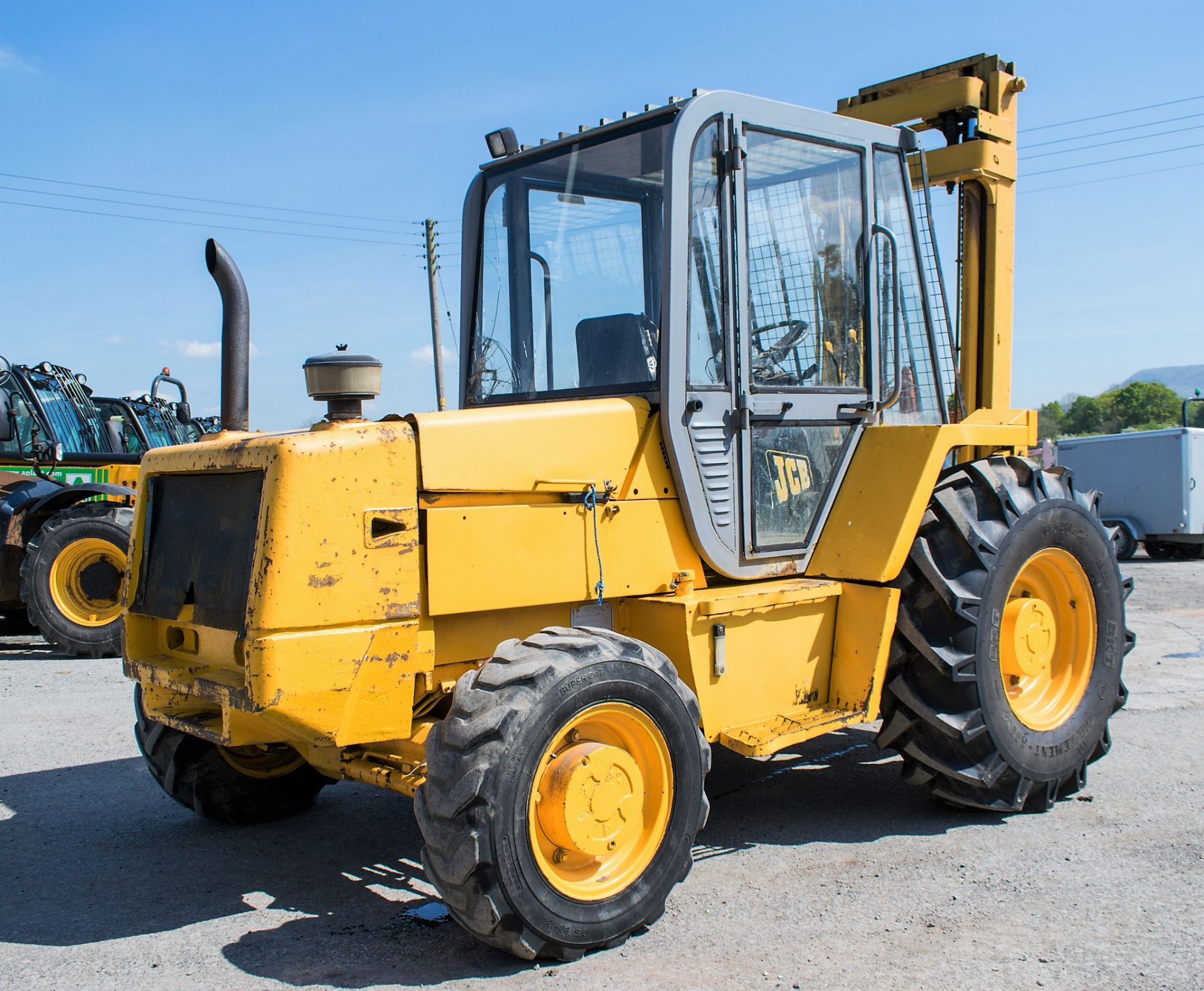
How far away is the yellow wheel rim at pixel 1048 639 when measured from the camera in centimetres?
512

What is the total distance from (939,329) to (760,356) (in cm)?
113

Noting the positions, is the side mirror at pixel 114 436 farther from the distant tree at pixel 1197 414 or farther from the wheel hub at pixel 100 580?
the distant tree at pixel 1197 414

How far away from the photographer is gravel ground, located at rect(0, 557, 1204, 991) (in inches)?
139

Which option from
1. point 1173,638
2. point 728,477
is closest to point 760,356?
point 728,477

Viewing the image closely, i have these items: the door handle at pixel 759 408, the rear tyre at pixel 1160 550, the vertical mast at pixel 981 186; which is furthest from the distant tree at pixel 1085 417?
the door handle at pixel 759 408

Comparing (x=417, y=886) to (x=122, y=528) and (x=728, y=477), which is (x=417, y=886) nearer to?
(x=728, y=477)

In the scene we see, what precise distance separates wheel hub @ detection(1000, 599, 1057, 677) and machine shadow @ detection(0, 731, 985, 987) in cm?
71

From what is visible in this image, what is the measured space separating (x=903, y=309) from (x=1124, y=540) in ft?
47.2

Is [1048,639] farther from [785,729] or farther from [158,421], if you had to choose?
[158,421]

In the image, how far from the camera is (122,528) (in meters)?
10.3

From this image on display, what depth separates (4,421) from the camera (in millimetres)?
11000

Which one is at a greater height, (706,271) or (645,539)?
(706,271)

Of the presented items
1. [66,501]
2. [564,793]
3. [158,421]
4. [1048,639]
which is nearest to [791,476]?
[1048,639]

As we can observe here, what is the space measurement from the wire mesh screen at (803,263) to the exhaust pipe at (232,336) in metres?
2.01
